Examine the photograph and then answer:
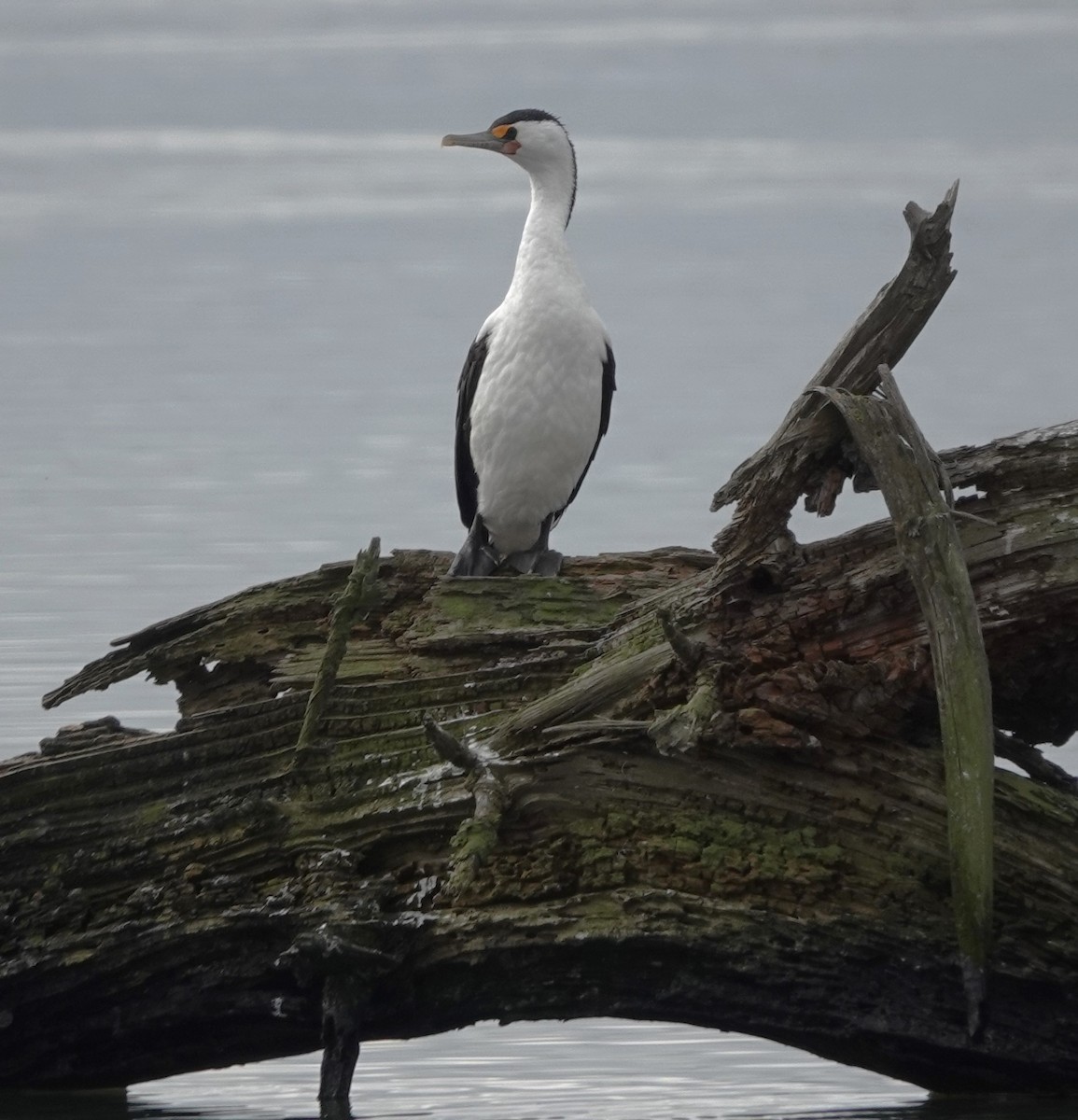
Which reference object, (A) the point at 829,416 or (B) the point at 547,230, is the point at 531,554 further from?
(A) the point at 829,416

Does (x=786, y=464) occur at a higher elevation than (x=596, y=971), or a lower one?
higher

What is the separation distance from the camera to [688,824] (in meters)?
4.88

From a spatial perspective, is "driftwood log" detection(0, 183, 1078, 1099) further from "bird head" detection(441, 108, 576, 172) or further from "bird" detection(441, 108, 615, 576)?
"bird head" detection(441, 108, 576, 172)

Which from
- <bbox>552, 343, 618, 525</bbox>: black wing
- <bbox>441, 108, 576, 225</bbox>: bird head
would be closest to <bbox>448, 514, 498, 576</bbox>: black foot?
<bbox>552, 343, 618, 525</bbox>: black wing

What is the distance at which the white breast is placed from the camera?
723 centimetres

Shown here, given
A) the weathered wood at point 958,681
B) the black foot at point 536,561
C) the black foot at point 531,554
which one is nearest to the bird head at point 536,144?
the black foot at point 531,554

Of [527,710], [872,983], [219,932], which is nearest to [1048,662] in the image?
[872,983]

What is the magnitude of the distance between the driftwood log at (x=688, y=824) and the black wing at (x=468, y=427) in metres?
2.33

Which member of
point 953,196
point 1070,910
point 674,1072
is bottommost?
point 674,1072

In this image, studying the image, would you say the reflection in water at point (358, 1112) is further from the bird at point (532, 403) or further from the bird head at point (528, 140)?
the bird head at point (528, 140)

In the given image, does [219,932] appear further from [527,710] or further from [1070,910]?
[1070,910]

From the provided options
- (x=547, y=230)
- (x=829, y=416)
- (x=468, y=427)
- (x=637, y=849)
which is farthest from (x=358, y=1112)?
(x=547, y=230)

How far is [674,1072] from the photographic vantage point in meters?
5.92

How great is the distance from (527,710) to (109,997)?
1.18 meters
